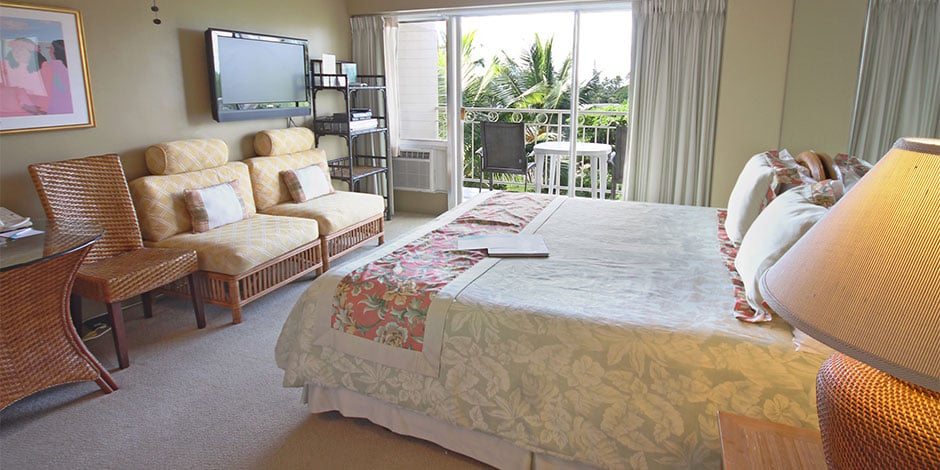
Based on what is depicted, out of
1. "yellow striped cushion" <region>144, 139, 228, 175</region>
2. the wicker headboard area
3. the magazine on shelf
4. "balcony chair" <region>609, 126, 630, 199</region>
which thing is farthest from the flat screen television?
the wicker headboard area

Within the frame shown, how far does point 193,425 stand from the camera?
91.6 inches

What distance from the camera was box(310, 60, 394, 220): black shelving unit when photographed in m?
4.94

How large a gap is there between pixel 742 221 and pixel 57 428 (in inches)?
122

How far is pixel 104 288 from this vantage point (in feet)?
8.91

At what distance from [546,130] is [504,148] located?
1073 millimetres

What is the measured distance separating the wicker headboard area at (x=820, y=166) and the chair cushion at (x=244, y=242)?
2.92 metres

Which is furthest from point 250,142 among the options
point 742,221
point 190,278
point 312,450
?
point 742,221

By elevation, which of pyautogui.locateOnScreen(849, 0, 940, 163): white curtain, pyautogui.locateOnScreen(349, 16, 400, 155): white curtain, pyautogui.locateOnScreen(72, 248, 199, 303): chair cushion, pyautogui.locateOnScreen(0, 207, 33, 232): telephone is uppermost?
pyautogui.locateOnScreen(349, 16, 400, 155): white curtain

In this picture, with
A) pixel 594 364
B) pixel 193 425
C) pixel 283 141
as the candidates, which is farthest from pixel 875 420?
pixel 283 141

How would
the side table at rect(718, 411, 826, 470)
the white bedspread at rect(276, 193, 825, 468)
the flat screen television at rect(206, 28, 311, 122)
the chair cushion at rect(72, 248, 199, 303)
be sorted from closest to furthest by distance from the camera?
the side table at rect(718, 411, 826, 470), the white bedspread at rect(276, 193, 825, 468), the chair cushion at rect(72, 248, 199, 303), the flat screen television at rect(206, 28, 311, 122)

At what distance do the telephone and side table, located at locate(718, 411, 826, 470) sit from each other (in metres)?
2.90

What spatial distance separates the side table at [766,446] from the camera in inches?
47.3

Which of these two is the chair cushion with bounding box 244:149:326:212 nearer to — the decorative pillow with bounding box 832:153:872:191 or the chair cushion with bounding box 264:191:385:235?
the chair cushion with bounding box 264:191:385:235

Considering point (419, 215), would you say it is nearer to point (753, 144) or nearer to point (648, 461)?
point (753, 144)
